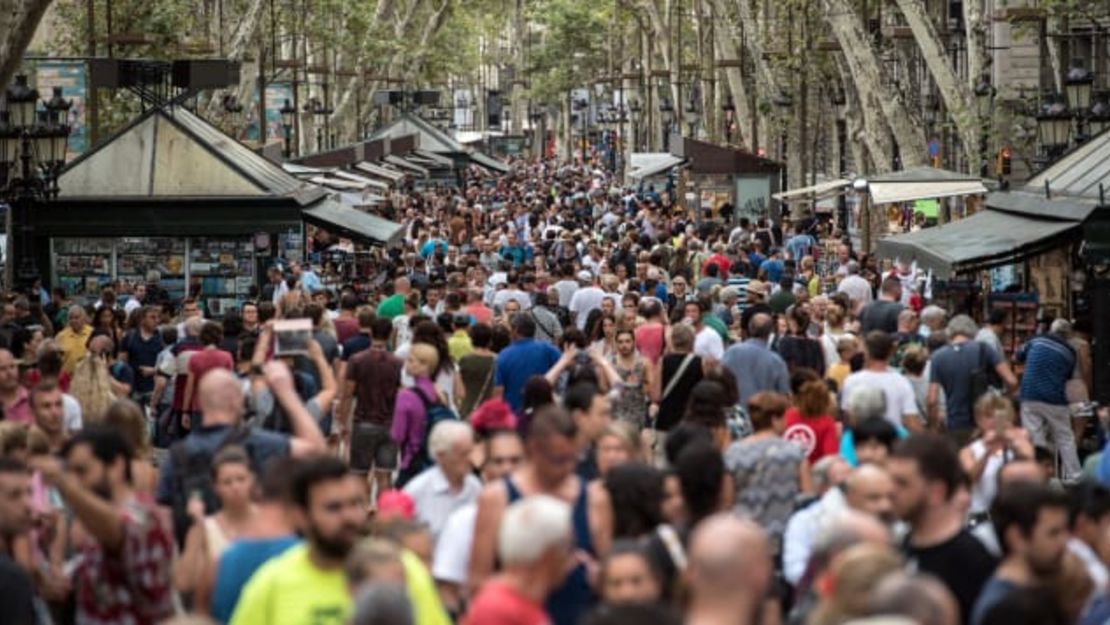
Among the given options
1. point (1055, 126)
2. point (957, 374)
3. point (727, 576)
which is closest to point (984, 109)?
point (1055, 126)

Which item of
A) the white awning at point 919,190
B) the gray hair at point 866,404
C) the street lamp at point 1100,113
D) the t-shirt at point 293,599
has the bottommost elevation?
the t-shirt at point 293,599

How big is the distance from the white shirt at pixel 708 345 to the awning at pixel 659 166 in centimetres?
3260

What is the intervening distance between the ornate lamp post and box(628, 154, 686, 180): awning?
24239 millimetres

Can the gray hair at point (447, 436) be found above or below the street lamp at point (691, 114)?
below

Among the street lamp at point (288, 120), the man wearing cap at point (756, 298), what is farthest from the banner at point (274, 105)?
the man wearing cap at point (756, 298)

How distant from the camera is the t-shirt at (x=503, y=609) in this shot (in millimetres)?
7891

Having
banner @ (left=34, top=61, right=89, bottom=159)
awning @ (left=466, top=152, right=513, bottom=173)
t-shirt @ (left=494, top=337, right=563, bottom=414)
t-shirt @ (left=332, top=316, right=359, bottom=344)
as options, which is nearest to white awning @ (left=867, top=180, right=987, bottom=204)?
t-shirt @ (left=332, top=316, right=359, bottom=344)

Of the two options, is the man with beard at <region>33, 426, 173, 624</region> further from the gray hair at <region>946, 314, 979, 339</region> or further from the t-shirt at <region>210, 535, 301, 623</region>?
the gray hair at <region>946, 314, 979, 339</region>

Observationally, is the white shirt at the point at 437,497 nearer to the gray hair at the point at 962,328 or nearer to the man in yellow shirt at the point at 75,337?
the gray hair at the point at 962,328

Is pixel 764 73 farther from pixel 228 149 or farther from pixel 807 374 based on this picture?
pixel 807 374

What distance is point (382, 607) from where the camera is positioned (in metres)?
7.11

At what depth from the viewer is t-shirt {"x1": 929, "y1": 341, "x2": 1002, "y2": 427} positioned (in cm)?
1719

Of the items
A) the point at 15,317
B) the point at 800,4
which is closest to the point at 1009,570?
the point at 15,317

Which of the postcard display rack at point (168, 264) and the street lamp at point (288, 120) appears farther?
the street lamp at point (288, 120)
